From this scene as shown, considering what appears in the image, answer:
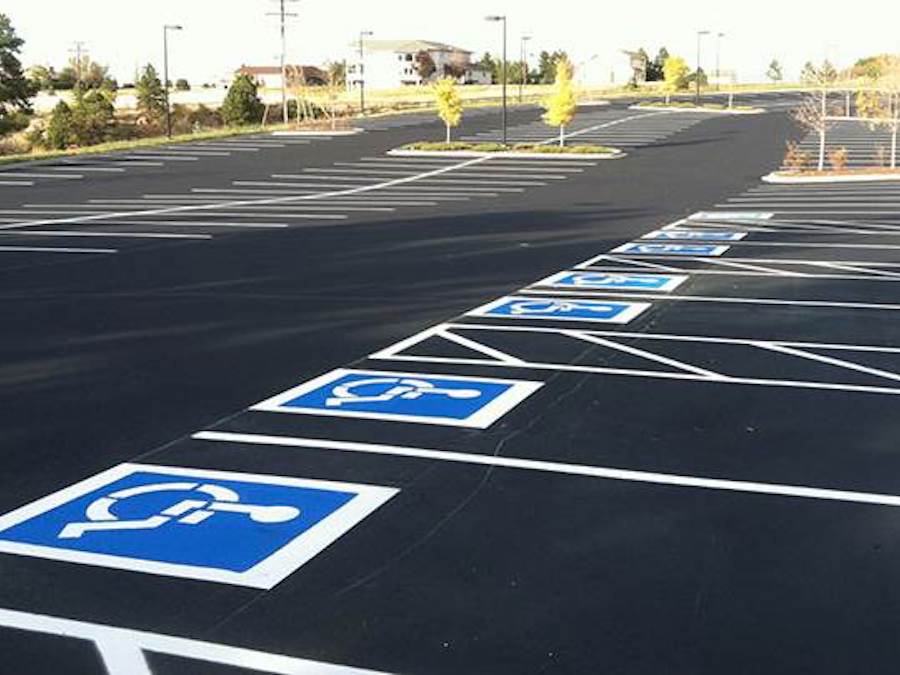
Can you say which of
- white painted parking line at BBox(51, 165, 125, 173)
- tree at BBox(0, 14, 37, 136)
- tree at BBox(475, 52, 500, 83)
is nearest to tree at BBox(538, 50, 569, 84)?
tree at BBox(475, 52, 500, 83)

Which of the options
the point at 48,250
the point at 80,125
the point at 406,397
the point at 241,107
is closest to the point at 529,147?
the point at 241,107

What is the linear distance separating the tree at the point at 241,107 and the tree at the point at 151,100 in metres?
4.90

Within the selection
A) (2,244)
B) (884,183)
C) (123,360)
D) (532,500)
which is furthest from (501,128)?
(532,500)

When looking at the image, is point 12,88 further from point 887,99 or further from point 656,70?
point 656,70

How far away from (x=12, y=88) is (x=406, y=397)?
60713mm

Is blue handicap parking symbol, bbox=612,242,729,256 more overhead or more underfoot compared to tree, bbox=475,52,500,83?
more underfoot

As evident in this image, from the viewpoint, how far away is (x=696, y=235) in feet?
64.6

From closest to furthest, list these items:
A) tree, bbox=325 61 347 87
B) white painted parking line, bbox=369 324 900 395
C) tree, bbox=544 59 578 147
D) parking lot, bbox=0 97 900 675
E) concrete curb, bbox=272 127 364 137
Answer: parking lot, bbox=0 97 900 675, white painted parking line, bbox=369 324 900 395, tree, bbox=544 59 578 147, concrete curb, bbox=272 127 364 137, tree, bbox=325 61 347 87

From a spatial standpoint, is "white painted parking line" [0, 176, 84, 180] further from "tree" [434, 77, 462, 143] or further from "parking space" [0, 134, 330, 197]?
"tree" [434, 77, 462, 143]

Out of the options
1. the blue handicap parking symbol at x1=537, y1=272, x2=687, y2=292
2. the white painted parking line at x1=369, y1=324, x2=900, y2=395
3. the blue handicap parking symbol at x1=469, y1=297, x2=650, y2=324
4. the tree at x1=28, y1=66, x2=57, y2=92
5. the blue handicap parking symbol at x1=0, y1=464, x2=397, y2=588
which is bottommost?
the blue handicap parking symbol at x1=0, y1=464, x2=397, y2=588

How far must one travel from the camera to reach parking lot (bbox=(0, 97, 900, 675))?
470cm

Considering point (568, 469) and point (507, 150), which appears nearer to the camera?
point (568, 469)

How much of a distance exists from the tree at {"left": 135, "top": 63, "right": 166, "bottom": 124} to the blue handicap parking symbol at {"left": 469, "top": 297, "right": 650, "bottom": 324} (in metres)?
49.7

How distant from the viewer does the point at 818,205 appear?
24.5m
